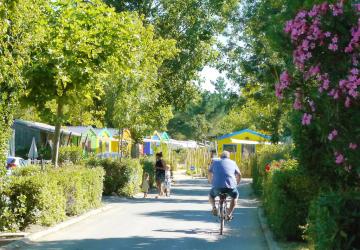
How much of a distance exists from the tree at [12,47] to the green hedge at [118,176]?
13289 millimetres

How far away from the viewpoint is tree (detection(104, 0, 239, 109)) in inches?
1379

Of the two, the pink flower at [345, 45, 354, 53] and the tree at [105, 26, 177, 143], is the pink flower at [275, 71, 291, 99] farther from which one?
the tree at [105, 26, 177, 143]

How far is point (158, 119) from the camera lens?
32.9 m

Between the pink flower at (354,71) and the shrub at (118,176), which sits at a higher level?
the pink flower at (354,71)

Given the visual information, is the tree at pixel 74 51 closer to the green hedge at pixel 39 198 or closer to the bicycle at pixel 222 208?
the green hedge at pixel 39 198

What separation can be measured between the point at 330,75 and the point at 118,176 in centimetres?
1778

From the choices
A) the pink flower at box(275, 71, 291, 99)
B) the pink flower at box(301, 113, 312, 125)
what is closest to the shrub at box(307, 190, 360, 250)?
the pink flower at box(301, 113, 312, 125)

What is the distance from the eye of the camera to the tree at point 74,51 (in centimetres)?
1534

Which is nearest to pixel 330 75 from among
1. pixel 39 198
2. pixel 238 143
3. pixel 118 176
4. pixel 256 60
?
pixel 39 198

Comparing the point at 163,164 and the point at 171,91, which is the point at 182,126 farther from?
the point at 163,164

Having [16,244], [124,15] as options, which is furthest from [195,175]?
[16,244]

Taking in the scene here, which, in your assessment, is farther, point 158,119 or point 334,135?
point 158,119

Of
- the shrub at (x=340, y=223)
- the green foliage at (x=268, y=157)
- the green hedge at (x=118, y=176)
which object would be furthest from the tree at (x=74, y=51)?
the shrub at (x=340, y=223)

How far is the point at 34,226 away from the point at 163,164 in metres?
12.6
